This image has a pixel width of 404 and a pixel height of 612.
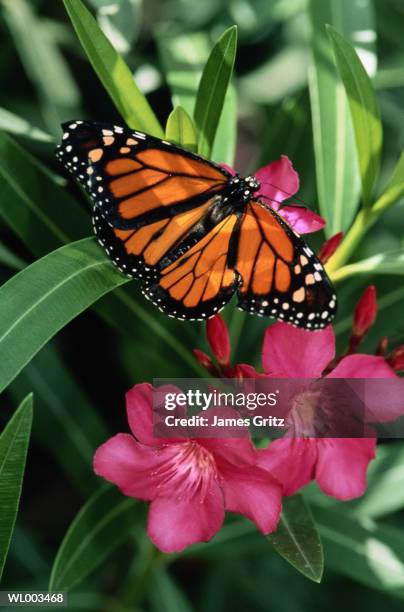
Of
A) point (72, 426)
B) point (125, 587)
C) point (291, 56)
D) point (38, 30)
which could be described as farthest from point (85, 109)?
point (125, 587)

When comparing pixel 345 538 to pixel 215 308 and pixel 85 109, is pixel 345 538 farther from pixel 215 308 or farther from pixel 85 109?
pixel 85 109

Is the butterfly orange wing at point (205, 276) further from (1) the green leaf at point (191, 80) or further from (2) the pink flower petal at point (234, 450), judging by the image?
(1) the green leaf at point (191, 80)

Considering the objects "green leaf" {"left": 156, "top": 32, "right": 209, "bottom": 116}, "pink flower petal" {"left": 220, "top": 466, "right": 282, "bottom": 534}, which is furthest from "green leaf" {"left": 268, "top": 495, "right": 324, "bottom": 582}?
"green leaf" {"left": 156, "top": 32, "right": 209, "bottom": 116}

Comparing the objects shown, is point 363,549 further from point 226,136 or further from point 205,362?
point 226,136

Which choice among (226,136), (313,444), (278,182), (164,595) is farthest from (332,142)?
(164,595)

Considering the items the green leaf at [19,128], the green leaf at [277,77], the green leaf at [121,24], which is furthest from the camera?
the green leaf at [277,77]

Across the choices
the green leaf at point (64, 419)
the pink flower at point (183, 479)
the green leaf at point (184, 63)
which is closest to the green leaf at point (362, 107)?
the green leaf at point (184, 63)

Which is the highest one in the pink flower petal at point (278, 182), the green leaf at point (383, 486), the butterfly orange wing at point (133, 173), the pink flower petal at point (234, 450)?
the butterfly orange wing at point (133, 173)
